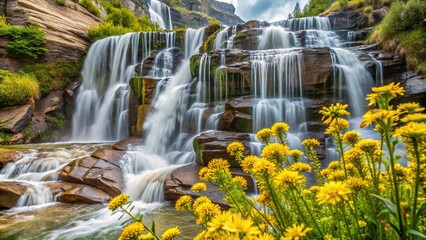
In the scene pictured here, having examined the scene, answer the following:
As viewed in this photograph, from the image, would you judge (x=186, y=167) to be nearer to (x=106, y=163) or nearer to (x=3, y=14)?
(x=106, y=163)

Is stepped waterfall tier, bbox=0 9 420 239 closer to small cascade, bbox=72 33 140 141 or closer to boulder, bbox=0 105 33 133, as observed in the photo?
small cascade, bbox=72 33 140 141

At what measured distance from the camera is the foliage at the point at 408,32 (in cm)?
839

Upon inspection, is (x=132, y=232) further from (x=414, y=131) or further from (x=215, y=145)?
(x=215, y=145)

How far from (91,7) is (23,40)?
23.3 ft

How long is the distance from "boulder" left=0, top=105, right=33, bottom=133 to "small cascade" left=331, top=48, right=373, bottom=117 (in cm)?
1275

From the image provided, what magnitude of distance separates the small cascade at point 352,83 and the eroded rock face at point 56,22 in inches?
580

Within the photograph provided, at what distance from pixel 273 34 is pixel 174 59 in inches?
231

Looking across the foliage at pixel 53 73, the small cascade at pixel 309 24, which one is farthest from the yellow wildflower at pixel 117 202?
the small cascade at pixel 309 24

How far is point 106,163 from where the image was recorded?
7.25 m

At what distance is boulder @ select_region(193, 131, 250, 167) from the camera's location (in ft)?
20.9

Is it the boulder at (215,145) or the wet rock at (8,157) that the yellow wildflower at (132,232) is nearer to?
the boulder at (215,145)

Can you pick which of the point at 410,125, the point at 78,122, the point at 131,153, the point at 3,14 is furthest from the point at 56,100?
the point at 410,125

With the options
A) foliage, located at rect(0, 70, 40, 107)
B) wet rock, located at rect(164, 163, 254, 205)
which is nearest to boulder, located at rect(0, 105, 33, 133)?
foliage, located at rect(0, 70, 40, 107)

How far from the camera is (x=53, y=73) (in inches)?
571
